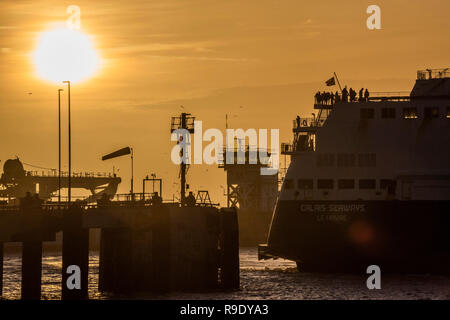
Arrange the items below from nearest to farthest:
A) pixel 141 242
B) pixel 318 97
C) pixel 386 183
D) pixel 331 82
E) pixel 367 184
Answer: pixel 141 242 < pixel 386 183 < pixel 367 184 < pixel 318 97 < pixel 331 82

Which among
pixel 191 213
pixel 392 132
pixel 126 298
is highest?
pixel 392 132

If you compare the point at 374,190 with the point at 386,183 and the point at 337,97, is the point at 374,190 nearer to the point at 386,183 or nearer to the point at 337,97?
the point at 386,183

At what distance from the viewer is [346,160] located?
269 ft

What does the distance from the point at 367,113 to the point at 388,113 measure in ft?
5.23

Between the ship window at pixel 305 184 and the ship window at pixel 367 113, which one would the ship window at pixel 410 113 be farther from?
the ship window at pixel 305 184

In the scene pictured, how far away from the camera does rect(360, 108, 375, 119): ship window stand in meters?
82.8

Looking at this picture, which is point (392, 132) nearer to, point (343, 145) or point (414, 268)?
point (343, 145)

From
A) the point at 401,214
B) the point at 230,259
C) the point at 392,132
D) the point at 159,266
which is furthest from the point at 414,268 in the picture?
the point at 159,266

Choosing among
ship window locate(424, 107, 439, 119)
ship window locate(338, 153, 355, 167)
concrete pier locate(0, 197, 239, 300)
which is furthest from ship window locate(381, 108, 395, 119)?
concrete pier locate(0, 197, 239, 300)

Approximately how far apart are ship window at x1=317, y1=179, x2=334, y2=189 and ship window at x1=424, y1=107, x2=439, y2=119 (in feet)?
29.1

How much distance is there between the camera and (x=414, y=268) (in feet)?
268

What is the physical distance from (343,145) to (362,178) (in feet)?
9.67

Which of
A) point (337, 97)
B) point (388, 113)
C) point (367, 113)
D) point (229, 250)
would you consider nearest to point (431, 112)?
point (388, 113)

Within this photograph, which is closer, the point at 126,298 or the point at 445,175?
the point at 126,298
